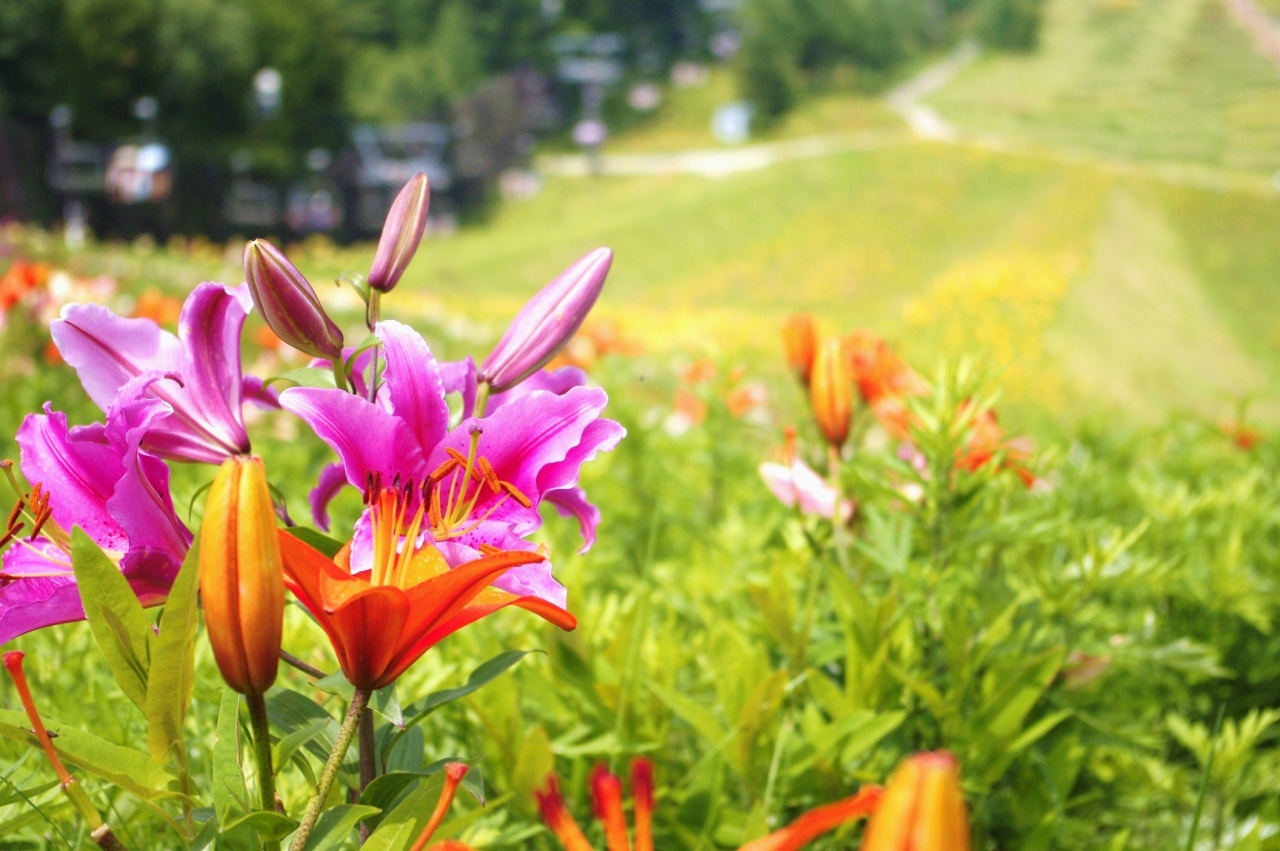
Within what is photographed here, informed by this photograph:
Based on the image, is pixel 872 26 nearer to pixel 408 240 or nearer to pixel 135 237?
pixel 135 237

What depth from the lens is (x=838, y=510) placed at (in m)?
0.71

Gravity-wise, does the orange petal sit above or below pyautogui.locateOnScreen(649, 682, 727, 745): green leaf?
above

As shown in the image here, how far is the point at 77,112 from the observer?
13.4m

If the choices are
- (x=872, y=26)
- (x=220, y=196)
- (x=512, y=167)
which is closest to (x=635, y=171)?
(x=512, y=167)

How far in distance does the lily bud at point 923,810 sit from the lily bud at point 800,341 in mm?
718

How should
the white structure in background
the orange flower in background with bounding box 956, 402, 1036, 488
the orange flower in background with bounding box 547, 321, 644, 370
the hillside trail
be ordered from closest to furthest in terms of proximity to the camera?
the orange flower in background with bounding box 956, 402, 1036, 488 → the orange flower in background with bounding box 547, 321, 644, 370 → the hillside trail → the white structure in background

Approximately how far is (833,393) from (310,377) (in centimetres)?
45

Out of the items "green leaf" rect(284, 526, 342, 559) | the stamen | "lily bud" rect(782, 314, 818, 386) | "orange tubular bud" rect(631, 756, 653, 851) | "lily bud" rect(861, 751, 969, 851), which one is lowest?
"lily bud" rect(782, 314, 818, 386)

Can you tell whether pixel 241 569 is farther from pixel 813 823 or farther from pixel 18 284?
pixel 18 284

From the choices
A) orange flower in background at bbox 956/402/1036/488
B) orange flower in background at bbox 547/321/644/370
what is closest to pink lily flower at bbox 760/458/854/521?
orange flower in background at bbox 956/402/1036/488

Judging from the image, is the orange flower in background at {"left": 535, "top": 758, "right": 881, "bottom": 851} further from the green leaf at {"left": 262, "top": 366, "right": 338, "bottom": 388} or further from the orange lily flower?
the green leaf at {"left": 262, "top": 366, "right": 338, "bottom": 388}

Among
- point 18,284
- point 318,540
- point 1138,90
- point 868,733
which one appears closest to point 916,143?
point 1138,90

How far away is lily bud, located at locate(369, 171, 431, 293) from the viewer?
1.48 feet

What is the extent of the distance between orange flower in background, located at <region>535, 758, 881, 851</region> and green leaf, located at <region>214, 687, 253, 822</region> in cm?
12
